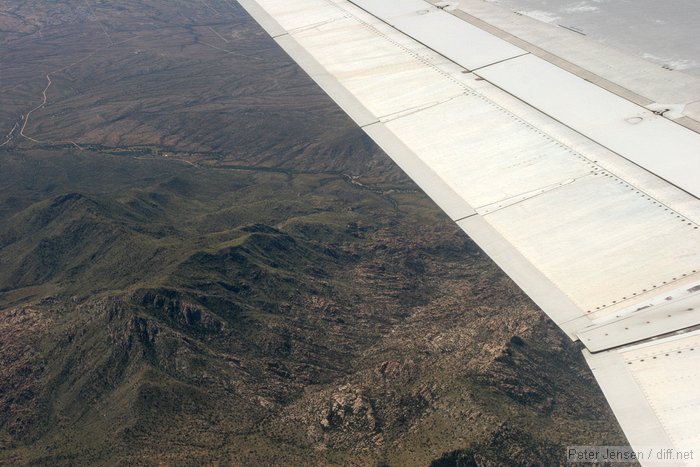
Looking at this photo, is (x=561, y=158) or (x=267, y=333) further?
(x=267, y=333)

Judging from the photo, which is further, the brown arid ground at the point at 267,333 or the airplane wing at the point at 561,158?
the brown arid ground at the point at 267,333

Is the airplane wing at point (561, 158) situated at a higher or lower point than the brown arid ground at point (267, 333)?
higher

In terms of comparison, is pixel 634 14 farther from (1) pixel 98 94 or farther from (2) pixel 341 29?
(1) pixel 98 94

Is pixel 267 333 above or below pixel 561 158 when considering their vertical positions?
below

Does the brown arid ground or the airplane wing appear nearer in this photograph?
the airplane wing

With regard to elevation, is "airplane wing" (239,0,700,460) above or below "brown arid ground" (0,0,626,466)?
above
